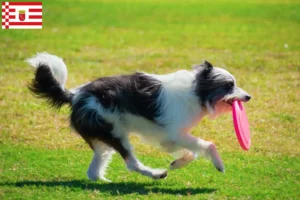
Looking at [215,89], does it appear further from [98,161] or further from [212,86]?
[98,161]

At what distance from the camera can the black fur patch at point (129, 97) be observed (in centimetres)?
732

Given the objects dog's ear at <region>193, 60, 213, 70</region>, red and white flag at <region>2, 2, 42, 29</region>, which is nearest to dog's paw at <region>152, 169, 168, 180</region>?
dog's ear at <region>193, 60, 213, 70</region>

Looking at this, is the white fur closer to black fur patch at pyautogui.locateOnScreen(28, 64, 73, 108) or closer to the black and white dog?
black fur patch at pyautogui.locateOnScreen(28, 64, 73, 108)

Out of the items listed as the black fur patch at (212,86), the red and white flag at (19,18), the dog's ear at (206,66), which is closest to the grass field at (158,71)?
the red and white flag at (19,18)

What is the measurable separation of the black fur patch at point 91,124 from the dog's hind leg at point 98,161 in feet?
0.58

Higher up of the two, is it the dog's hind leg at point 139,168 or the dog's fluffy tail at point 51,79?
the dog's fluffy tail at point 51,79

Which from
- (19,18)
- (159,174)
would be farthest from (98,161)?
(19,18)

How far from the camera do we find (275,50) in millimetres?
17750

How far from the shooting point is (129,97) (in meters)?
7.35

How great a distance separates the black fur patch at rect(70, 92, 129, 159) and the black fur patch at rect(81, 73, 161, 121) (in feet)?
0.37

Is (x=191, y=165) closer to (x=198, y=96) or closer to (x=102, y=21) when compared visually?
(x=198, y=96)

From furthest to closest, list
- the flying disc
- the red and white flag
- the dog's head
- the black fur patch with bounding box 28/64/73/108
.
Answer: the red and white flag → the black fur patch with bounding box 28/64/73/108 → the flying disc → the dog's head

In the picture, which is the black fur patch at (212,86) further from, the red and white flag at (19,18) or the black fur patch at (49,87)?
the red and white flag at (19,18)

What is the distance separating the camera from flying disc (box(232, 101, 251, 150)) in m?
7.51
